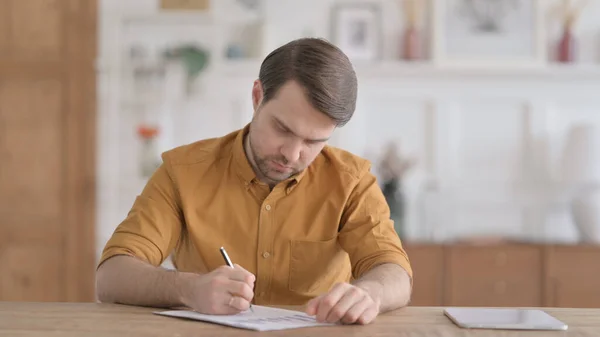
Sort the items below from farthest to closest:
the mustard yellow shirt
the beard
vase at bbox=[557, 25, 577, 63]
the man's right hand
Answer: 1. vase at bbox=[557, 25, 577, 63]
2. the mustard yellow shirt
3. the beard
4. the man's right hand

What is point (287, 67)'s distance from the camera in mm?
1848

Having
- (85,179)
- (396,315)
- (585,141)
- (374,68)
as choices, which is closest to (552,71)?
(585,141)

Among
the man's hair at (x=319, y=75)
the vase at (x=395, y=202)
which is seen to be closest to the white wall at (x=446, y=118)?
the vase at (x=395, y=202)

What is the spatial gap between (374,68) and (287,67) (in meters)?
2.65

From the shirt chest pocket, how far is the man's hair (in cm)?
35

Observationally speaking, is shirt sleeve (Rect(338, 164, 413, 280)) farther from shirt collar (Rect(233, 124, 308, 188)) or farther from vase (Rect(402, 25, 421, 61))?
vase (Rect(402, 25, 421, 61))

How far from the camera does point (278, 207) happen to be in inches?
80.6

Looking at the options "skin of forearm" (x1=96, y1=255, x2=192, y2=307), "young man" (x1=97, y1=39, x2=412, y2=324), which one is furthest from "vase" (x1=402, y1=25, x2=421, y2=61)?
"skin of forearm" (x1=96, y1=255, x2=192, y2=307)

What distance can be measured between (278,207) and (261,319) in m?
0.55

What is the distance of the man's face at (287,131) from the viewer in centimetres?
182

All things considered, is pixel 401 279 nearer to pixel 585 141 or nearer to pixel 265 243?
pixel 265 243

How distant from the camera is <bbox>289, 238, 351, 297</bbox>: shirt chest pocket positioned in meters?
2.02

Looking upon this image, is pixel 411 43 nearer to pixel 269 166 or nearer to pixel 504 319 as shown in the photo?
pixel 269 166

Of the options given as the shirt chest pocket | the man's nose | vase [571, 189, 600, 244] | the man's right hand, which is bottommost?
vase [571, 189, 600, 244]
